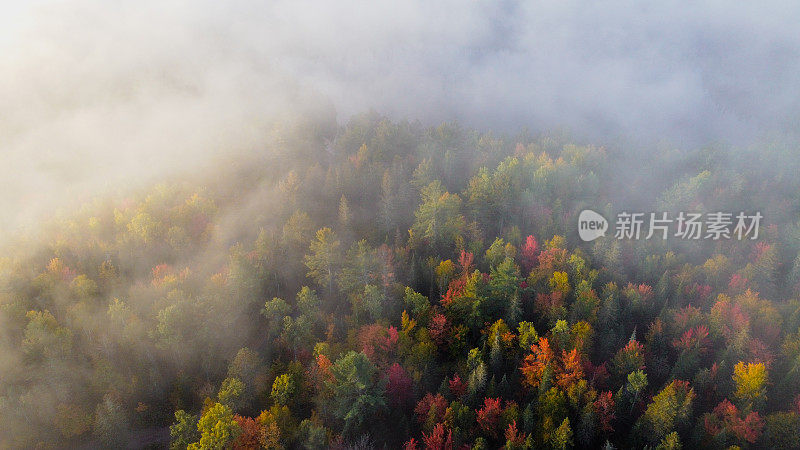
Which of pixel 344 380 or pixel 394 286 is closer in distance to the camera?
pixel 344 380

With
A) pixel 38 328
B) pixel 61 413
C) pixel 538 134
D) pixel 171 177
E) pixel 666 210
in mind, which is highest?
pixel 538 134

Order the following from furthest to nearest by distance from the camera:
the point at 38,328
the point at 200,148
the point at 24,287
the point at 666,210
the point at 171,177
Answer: the point at 200,148
the point at 171,177
the point at 666,210
the point at 24,287
the point at 38,328

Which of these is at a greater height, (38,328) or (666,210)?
(666,210)

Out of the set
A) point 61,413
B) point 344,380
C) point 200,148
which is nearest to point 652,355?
point 344,380

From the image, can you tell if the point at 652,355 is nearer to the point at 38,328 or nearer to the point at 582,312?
the point at 582,312

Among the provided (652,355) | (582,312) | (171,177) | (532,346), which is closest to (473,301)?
(532,346)

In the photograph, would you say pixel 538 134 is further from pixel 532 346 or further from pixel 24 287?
pixel 24 287

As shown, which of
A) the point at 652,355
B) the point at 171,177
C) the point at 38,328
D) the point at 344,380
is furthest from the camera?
the point at 171,177
